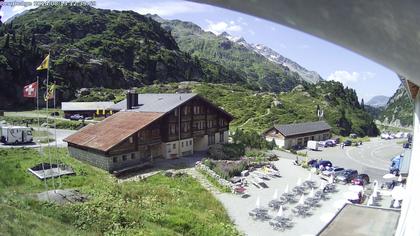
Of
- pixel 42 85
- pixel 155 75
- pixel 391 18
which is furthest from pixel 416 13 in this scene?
pixel 155 75

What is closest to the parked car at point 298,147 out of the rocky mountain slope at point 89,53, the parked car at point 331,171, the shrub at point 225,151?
the shrub at point 225,151

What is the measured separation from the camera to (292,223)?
21.5 m

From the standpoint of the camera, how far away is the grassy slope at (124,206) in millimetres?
16562

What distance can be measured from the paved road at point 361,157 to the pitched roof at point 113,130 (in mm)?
18047

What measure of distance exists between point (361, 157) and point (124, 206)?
4081 centimetres

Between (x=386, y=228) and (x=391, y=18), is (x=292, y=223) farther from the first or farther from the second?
(x=391, y=18)

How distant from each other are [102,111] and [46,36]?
3014 inches

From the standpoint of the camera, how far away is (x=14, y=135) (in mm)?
38562

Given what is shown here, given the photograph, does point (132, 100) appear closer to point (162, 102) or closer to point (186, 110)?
point (162, 102)

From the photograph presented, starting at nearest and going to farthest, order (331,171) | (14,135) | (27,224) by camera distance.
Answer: (27,224)
(331,171)
(14,135)

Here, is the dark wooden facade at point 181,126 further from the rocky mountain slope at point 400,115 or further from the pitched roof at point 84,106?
the rocky mountain slope at point 400,115

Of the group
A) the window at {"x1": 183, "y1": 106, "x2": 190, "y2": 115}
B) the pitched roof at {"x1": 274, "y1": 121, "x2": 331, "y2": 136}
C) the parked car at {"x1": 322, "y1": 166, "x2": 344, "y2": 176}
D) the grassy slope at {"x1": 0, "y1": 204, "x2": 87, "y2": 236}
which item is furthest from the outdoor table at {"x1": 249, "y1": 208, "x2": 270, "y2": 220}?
the pitched roof at {"x1": 274, "y1": 121, "x2": 331, "y2": 136}

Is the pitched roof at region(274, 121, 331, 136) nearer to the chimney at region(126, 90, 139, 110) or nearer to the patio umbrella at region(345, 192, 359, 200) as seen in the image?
the chimney at region(126, 90, 139, 110)

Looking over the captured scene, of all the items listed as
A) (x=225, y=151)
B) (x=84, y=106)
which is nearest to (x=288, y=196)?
(x=225, y=151)
